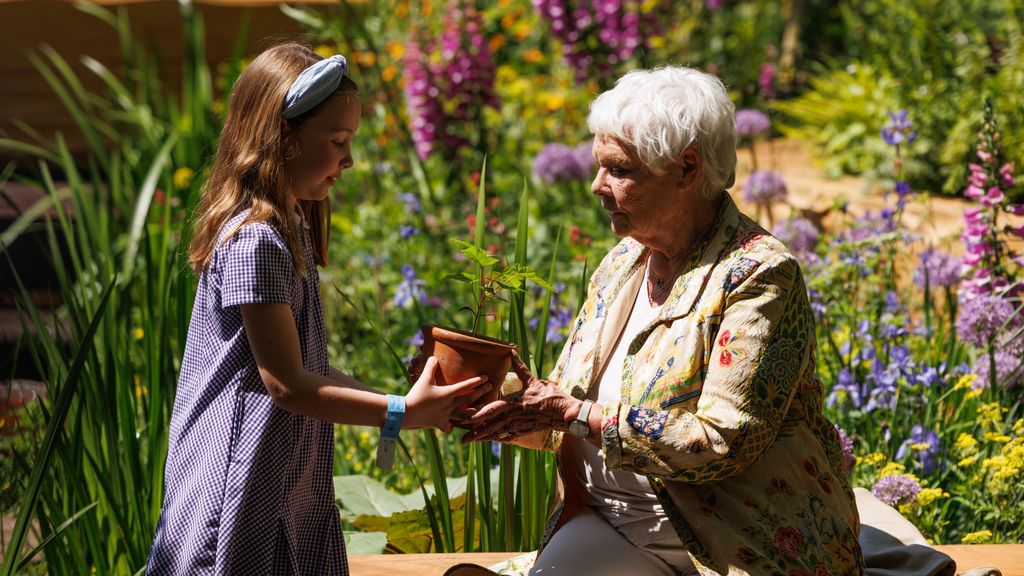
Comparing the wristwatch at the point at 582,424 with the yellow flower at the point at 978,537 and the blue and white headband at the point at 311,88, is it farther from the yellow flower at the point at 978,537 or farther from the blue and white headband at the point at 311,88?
the yellow flower at the point at 978,537

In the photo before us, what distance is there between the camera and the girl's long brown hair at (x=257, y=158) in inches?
72.5

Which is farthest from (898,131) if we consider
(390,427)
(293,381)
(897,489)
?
(293,381)

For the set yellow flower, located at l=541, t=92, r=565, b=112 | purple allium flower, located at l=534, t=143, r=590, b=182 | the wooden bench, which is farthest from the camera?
yellow flower, located at l=541, t=92, r=565, b=112

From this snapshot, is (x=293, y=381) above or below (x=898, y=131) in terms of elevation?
below

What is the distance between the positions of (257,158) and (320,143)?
11 cm

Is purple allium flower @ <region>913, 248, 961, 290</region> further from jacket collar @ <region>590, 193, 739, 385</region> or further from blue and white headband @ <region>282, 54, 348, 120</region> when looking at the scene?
blue and white headband @ <region>282, 54, 348, 120</region>

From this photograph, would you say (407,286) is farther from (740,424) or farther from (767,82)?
(767,82)

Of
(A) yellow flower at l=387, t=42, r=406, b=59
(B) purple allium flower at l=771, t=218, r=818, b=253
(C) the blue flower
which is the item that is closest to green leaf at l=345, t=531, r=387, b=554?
(C) the blue flower

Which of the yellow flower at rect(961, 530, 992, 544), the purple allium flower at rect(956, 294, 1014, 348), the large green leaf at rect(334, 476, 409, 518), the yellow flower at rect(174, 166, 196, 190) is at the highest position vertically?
the yellow flower at rect(174, 166, 196, 190)

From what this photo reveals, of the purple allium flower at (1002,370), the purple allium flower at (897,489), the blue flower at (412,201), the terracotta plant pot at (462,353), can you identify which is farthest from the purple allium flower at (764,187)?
the terracotta plant pot at (462,353)

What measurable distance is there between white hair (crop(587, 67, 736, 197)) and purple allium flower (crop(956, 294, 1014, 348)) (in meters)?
1.48

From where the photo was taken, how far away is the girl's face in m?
1.85

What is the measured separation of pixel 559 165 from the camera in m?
5.24

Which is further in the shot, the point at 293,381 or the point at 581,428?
the point at 581,428
